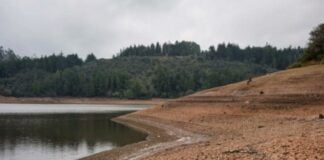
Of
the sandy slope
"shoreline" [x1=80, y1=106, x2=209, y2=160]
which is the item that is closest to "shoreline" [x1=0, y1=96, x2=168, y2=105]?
"shoreline" [x1=80, y1=106, x2=209, y2=160]

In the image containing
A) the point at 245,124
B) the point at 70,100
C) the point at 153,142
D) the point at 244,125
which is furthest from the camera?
the point at 70,100

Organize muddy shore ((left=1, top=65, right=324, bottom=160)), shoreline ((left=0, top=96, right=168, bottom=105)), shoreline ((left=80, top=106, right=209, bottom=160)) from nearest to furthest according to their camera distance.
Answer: muddy shore ((left=1, top=65, right=324, bottom=160)) < shoreline ((left=80, top=106, right=209, bottom=160)) < shoreline ((left=0, top=96, right=168, bottom=105))

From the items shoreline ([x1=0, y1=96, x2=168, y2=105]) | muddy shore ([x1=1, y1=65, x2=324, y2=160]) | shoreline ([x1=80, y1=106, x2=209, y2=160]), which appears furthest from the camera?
shoreline ([x1=0, y1=96, x2=168, y2=105])

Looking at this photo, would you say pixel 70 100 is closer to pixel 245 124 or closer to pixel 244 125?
pixel 245 124

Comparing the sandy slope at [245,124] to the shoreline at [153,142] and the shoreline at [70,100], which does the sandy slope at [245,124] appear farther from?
the shoreline at [70,100]

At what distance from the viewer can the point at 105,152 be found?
115ft

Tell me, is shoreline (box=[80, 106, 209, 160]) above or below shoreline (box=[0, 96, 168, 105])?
below

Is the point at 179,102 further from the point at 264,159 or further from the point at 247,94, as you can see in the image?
the point at 264,159

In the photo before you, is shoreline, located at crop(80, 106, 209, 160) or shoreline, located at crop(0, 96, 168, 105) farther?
shoreline, located at crop(0, 96, 168, 105)

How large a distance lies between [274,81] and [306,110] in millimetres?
16889

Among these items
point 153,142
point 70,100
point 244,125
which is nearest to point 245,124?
point 244,125

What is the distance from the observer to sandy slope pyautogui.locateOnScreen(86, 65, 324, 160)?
70.0 feet

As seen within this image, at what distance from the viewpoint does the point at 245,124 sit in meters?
39.7

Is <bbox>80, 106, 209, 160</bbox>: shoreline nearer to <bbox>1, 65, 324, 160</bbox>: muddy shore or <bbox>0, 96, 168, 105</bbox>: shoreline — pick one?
<bbox>1, 65, 324, 160</bbox>: muddy shore
